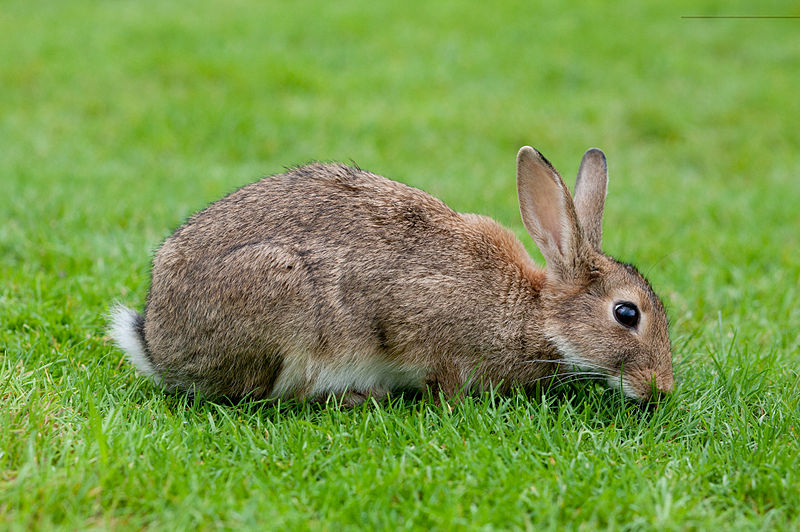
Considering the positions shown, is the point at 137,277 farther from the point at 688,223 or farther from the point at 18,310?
the point at 688,223

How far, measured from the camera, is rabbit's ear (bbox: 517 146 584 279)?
4324 mm

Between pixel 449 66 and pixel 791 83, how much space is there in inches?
218

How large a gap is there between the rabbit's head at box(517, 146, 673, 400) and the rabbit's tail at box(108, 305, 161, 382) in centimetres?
215

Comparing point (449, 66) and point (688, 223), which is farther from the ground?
point (449, 66)

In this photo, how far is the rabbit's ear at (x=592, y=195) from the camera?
4.59m

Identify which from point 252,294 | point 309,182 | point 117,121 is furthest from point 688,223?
point 117,121

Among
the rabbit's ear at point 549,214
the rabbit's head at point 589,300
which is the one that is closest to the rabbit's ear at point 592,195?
the rabbit's head at point 589,300

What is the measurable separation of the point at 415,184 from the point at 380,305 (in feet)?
15.0

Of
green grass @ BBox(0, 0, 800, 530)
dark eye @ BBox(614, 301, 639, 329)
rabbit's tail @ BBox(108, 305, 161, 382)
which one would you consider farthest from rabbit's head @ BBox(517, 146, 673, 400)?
rabbit's tail @ BBox(108, 305, 161, 382)

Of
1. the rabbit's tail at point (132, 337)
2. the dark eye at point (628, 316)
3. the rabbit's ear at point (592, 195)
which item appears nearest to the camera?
the dark eye at point (628, 316)

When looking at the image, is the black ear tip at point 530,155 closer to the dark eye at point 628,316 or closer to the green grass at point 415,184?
the dark eye at point 628,316

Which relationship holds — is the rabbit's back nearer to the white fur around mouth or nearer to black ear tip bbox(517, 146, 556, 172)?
the white fur around mouth

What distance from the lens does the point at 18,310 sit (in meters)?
4.84

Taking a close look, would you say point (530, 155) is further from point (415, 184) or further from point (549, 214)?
point (415, 184)
